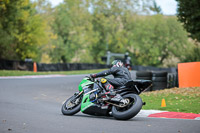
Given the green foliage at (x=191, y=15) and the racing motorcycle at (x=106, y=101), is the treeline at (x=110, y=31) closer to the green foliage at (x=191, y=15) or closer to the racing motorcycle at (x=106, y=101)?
the green foliage at (x=191, y=15)

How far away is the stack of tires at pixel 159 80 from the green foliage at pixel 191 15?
7.78 m

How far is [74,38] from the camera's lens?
71.0 metres

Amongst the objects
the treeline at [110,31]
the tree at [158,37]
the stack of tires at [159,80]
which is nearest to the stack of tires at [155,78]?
the stack of tires at [159,80]

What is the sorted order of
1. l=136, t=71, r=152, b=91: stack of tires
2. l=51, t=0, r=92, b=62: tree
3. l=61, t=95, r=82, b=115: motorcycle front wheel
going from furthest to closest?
l=51, t=0, r=92, b=62: tree → l=136, t=71, r=152, b=91: stack of tires → l=61, t=95, r=82, b=115: motorcycle front wheel

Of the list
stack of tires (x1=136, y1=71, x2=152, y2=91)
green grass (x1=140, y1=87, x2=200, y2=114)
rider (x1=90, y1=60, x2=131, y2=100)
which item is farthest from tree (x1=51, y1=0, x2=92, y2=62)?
rider (x1=90, y1=60, x2=131, y2=100)

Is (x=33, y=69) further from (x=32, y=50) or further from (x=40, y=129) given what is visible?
(x=40, y=129)

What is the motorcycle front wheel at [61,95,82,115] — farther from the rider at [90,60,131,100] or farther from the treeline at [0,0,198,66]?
the treeline at [0,0,198,66]

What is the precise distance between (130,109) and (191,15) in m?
19.2

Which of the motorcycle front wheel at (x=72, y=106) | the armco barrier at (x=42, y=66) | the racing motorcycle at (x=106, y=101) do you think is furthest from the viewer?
the armco barrier at (x=42, y=66)

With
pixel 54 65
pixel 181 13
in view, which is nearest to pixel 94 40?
pixel 54 65

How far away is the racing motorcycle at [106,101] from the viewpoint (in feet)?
28.1

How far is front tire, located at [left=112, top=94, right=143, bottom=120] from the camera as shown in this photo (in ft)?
27.5

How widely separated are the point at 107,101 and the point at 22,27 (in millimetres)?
42717

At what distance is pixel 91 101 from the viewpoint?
970 cm
